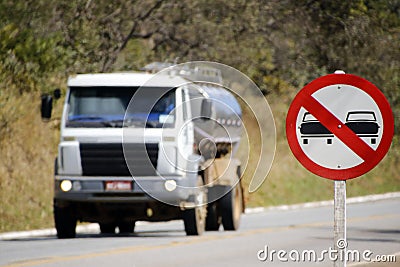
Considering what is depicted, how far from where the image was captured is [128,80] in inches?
766

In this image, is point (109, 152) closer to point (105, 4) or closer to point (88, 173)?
point (88, 173)

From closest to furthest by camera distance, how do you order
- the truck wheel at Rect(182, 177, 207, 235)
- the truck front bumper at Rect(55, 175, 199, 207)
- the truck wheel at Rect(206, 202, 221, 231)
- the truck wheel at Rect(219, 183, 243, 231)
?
the truck front bumper at Rect(55, 175, 199, 207)
the truck wheel at Rect(182, 177, 207, 235)
the truck wheel at Rect(219, 183, 243, 231)
the truck wheel at Rect(206, 202, 221, 231)

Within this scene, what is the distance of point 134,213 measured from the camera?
65.0ft

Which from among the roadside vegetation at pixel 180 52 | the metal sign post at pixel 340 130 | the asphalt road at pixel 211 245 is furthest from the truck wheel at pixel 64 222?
the metal sign post at pixel 340 130

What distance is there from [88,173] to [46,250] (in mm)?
3357

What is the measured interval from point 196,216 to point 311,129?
12322mm

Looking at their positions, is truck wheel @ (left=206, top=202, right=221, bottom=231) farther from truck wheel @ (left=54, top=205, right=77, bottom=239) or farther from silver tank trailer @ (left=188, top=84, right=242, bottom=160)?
truck wheel @ (left=54, top=205, right=77, bottom=239)

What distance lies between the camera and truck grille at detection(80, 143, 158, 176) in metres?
19.3

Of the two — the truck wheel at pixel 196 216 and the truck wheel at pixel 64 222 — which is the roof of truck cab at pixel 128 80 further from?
the truck wheel at pixel 64 222

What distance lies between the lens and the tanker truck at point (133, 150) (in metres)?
19.3

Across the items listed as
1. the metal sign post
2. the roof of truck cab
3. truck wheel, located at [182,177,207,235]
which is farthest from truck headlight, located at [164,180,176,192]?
the metal sign post

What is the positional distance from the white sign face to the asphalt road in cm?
522

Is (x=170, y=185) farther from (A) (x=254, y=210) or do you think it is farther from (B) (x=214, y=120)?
(A) (x=254, y=210)

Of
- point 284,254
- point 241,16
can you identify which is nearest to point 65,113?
point 284,254
